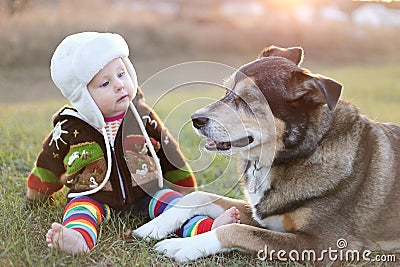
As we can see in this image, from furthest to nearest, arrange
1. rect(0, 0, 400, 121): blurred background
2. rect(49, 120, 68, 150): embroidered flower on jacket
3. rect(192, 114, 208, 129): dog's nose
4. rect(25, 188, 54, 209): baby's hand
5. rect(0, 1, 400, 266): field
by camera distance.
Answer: rect(0, 0, 400, 121): blurred background < rect(25, 188, 54, 209): baby's hand < rect(49, 120, 68, 150): embroidered flower on jacket < rect(192, 114, 208, 129): dog's nose < rect(0, 1, 400, 266): field

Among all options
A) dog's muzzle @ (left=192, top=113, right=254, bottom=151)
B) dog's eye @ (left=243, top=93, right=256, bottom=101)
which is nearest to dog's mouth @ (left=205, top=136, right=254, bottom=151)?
dog's muzzle @ (left=192, top=113, right=254, bottom=151)

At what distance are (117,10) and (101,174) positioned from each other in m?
17.1

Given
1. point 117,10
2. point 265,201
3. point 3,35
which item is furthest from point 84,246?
point 117,10

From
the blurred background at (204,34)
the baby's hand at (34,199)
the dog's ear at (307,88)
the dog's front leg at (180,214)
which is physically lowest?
the blurred background at (204,34)

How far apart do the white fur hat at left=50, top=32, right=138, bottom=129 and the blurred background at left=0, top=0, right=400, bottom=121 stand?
940 centimetres

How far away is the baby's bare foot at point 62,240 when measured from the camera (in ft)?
9.08

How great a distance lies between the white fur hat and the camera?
315cm

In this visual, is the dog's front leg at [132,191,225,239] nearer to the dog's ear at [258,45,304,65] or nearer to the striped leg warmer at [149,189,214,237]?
the striped leg warmer at [149,189,214,237]

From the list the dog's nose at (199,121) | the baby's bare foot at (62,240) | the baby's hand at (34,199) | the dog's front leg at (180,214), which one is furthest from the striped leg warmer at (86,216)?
the dog's nose at (199,121)

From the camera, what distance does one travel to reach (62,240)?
9.09ft

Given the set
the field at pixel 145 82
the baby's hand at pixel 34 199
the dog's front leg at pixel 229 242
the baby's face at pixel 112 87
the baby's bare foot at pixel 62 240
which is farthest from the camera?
the baby's hand at pixel 34 199

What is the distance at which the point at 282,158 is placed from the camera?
3.14 m

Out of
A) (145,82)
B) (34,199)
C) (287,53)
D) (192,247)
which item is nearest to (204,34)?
(287,53)

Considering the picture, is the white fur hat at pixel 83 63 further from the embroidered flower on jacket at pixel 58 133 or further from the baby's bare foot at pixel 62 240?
the baby's bare foot at pixel 62 240
